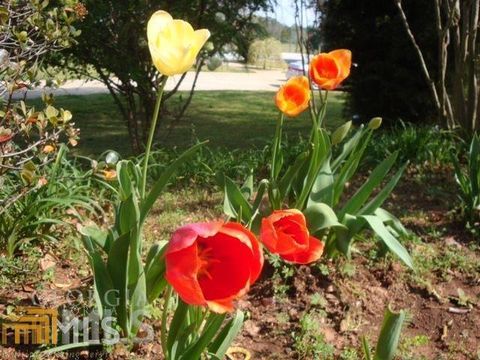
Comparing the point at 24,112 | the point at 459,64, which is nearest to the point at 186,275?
the point at 24,112

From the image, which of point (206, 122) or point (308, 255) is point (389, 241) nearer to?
point (308, 255)

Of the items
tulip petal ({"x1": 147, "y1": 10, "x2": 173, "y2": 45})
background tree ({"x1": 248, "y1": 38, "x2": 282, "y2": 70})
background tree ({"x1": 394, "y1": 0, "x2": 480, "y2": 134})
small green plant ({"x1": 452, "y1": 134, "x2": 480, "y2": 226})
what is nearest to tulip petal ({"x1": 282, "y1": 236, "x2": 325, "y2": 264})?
tulip petal ({"x1": 147, "y1": 10, "x2": 173, "y2": 45})

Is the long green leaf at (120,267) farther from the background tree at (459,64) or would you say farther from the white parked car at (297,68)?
the background tree at (459,64)

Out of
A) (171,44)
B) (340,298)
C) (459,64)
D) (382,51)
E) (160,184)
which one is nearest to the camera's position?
(171,44)

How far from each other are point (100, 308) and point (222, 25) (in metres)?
3.72

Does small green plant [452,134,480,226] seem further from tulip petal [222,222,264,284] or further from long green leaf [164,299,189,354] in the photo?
tulip petal [222,222,264,284]

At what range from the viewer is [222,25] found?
16.5 feet

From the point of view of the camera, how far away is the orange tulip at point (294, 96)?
7.64ft

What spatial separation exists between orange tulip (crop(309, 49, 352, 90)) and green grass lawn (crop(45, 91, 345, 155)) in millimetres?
3185

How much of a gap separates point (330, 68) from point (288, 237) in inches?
50.3

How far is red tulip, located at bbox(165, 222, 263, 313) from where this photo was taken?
1.11 meters

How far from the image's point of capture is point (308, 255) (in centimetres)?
147

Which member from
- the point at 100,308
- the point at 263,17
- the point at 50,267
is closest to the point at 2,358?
the point at 100,308

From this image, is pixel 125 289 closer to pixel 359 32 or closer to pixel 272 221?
pixel 272 221
